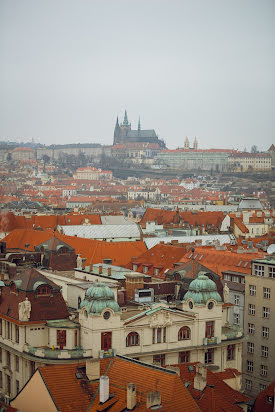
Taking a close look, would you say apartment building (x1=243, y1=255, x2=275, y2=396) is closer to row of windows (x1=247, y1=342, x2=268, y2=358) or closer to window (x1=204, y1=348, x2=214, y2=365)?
row of windows (x1=247, y1=342, x2=268, y2=358)

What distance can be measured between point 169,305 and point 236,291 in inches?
280

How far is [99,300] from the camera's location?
27.9 meters

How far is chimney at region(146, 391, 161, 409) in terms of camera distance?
2112 cm

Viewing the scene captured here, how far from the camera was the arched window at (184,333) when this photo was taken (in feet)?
98.3

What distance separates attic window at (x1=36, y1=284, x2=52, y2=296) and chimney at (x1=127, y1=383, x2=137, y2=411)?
9.22 metres

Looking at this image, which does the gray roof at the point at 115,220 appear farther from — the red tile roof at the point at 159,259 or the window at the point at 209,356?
the window at the point at 209,356

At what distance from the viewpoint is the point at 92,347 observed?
27.8 meters

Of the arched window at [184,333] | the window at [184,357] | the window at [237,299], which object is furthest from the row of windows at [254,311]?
the window at [184,357]

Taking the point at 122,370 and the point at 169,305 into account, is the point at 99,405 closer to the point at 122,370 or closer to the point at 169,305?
the point at 122,370

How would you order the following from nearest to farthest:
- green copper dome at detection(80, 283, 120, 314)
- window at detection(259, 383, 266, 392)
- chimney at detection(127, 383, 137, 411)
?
chimney at detection(127, 383, 137, 411) → green copper dome at detection(80, 283, 120, 314) → window at detection(259, 383, 266, 392)

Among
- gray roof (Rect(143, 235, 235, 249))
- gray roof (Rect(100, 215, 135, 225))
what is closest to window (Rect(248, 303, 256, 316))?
gray roof (Rect(143, 235, 235, 249))

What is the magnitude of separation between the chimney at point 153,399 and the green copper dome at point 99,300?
265 inches

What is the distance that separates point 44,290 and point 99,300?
3090 millimetres

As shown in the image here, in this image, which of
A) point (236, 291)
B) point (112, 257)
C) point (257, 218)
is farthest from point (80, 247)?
point (257, 218)
